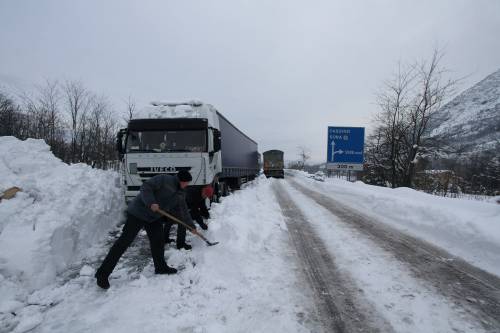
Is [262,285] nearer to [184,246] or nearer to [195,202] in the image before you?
[184,246]

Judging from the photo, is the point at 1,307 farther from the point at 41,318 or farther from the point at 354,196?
the point at 354,196

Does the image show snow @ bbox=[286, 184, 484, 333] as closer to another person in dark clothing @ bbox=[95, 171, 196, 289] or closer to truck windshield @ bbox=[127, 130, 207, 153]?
another person in dark clothing @ bbox=[95, 171, 196, 289]

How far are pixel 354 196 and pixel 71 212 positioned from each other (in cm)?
1325

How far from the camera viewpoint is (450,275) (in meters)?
4.50

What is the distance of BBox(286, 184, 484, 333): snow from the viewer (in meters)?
3.13

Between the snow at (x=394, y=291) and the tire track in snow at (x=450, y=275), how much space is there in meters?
0.17

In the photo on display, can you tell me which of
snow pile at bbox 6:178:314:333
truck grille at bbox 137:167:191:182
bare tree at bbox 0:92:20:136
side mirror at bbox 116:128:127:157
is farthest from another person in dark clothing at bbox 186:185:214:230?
bare tree at bbox 0:92:20:136

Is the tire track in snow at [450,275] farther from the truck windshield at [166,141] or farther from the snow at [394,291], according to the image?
the truck windshield at [166,141]

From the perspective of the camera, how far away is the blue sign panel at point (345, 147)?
67.1ft

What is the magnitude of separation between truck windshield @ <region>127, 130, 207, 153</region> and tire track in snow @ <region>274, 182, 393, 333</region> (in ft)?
14.4

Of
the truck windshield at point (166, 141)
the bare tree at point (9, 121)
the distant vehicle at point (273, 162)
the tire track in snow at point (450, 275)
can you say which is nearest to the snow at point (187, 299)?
the tire track in snow at point (450, 275)

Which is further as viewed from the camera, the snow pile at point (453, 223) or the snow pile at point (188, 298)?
the snow pile at point (453, 223)

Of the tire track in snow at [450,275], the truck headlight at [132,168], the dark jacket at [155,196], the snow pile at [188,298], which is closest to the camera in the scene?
the snow pile at [188,298]

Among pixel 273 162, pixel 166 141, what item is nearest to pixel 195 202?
pixel 166 141
